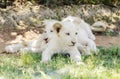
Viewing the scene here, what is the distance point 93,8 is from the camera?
8.90m

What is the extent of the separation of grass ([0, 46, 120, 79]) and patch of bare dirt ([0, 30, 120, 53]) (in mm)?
1031

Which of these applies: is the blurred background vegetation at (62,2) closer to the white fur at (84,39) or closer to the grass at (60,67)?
the white fur at (84,39)

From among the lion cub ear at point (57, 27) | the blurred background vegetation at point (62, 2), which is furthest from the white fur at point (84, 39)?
the blurred background vegetation at point (62, 2)

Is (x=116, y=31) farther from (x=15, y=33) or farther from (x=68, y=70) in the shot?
(x=68, y=70)

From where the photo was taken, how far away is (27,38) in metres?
7.40

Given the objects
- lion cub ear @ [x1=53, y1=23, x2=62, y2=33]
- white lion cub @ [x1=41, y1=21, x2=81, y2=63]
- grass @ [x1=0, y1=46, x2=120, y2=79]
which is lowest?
grass @ [x1=0, y1=46, x2=120, y2=79]

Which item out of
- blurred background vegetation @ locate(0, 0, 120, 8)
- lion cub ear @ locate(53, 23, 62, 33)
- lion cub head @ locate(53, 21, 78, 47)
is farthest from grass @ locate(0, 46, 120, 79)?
blurred background vegetation @ locate(0, 0, 120, 8)

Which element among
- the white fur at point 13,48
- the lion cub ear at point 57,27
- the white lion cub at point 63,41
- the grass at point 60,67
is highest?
the lion cub ear at point 57,27

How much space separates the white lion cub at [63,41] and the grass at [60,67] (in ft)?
0.33

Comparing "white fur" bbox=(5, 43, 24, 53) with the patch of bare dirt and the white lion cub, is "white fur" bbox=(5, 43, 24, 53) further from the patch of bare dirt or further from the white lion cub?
the white lion cub

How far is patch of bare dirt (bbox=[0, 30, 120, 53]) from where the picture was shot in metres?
7.03

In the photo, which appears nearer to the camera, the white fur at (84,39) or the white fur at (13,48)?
the white fur at (84,39)

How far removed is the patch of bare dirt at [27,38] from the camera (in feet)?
23.1

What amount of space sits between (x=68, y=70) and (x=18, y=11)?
3.66m
